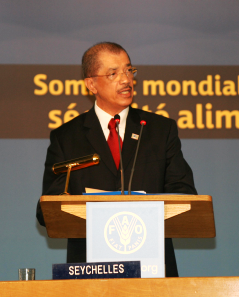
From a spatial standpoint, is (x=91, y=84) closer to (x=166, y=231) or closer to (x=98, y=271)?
(x=166, y=231)

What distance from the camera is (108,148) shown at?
2494mm

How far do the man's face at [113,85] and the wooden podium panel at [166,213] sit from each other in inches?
37.1

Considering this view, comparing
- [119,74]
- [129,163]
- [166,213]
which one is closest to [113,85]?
[119,74]

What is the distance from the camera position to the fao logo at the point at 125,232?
157 cm

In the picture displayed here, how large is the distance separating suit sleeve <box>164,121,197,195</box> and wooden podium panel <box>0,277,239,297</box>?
980 mm

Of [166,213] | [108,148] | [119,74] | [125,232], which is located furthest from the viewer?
[119,74]

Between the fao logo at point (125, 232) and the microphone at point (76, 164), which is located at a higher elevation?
the microphone at point (76, 164)

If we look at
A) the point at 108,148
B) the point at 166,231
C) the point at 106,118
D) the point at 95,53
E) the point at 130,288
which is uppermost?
the point at 95,53

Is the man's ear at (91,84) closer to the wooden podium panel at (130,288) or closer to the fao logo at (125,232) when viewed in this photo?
the fao logo at (125,232)

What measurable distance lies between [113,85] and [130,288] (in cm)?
160

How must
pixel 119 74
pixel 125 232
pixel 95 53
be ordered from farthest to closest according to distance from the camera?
pixel 95 53 → pixel 119 74 → pixel 125 232

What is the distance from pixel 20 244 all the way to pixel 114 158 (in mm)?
1412

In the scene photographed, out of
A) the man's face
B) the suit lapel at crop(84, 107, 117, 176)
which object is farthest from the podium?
the man's face

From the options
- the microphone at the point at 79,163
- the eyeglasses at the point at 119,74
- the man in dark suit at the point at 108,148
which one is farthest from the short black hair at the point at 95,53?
the microphone at the point at 79,163
